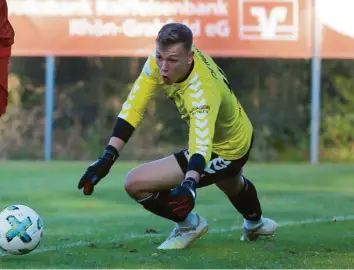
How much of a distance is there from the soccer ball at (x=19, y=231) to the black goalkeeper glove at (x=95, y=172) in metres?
0.40

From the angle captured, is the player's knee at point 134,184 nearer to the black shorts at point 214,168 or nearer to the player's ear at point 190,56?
the black shorts at point 214,168

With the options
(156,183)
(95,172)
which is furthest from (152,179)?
(95,172)

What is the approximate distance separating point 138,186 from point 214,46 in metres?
11.3

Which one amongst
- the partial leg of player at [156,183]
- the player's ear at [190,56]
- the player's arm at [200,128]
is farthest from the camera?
the partial leg of player at [156,183]

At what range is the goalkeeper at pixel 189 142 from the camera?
19.9 feet

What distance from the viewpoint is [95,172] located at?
6.35m

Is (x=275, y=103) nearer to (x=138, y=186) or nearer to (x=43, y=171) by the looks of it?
(x=43, y=171)

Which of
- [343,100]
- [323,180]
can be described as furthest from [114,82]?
[323,180]

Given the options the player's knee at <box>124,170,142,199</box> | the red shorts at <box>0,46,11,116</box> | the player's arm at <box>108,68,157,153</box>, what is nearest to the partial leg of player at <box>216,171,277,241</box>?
the player's knee at <box>124,170,142,199</box>

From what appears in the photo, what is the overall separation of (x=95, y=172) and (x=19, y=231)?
0.64 metres

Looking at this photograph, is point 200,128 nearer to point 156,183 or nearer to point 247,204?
point 156,183

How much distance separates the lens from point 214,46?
17.7 metres

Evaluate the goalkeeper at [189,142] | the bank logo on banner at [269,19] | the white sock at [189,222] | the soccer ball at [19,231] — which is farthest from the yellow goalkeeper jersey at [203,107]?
the bank logo on banner at [269,19]

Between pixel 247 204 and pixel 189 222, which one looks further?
pixel 247 204
